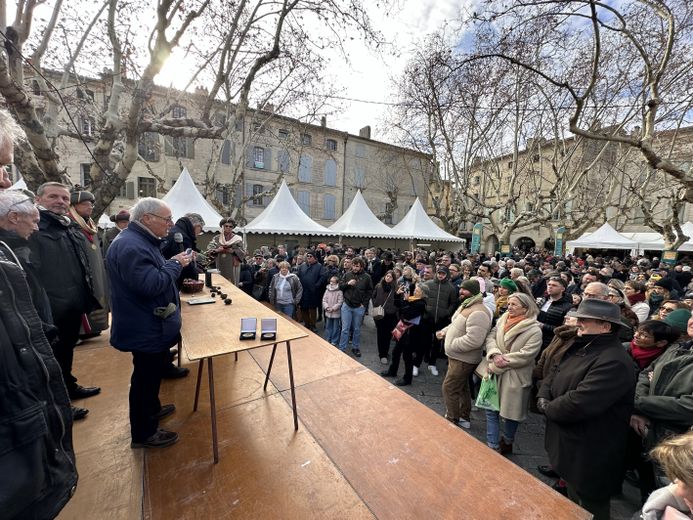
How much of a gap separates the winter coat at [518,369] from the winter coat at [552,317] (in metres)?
1.15

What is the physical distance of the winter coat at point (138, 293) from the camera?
1820mm

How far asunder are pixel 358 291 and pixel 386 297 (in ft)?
1.68

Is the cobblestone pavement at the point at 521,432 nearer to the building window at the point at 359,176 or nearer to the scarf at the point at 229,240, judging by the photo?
the scarf at the point at 229,240

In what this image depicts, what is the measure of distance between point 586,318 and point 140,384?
313cm

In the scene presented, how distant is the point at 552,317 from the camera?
366cm

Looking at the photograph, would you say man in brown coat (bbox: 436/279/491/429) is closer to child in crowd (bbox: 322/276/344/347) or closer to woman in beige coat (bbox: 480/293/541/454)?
woman in beige coat (bbox: 480/293/541/454)

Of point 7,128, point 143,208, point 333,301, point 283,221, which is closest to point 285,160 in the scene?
point 283,221

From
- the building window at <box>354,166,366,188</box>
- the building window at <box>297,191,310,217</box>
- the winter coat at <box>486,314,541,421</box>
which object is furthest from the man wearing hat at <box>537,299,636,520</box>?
the building window at <box>354,166,366,188</box>

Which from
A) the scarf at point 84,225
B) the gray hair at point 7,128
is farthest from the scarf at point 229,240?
the gray hair at point 7,128

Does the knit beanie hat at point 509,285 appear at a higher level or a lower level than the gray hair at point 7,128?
lower

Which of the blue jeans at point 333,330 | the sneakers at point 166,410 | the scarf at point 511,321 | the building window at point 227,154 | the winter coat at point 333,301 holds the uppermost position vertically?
the building window at point 227,154

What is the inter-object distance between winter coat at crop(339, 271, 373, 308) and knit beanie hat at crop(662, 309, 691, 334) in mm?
3569

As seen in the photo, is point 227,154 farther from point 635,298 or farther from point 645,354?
point 645,354

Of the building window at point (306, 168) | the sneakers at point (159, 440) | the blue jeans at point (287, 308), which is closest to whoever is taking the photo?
the sneakers at point (159, 440)
